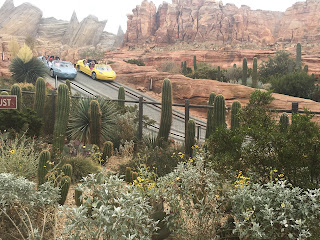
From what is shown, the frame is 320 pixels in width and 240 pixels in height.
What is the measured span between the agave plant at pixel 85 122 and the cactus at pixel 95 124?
0.53m

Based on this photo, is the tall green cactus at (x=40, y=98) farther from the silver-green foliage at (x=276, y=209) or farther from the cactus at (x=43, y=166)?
the silver-green foliage at (x=276, y=209)

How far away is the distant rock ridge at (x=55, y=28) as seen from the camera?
87875 millimetres

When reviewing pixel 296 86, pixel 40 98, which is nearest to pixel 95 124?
pixel 40 98

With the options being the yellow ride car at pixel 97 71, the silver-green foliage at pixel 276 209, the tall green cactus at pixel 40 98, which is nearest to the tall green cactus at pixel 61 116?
the tall green cactus at pixel 40 98

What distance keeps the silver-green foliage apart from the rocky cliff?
67.9 meters

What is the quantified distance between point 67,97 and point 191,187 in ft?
23.3

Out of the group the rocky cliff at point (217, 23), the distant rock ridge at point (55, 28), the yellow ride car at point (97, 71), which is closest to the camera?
the yellow ride car at point (97, 71)

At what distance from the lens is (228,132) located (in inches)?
212

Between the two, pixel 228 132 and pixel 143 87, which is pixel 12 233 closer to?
pixel 228 132

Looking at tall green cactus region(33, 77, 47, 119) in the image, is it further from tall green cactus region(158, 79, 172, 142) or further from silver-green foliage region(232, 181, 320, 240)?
silver-green foliage region(232, 181, 320, 240)

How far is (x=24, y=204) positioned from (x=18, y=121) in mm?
6627

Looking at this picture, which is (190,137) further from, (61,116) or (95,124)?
(61,116)

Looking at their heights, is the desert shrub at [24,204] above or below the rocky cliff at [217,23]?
below

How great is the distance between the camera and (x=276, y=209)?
4121 millimetres
